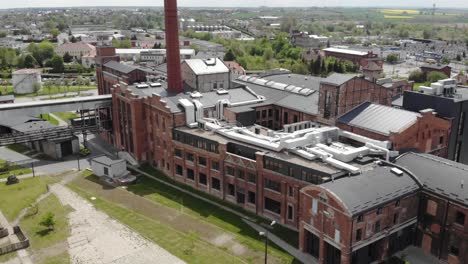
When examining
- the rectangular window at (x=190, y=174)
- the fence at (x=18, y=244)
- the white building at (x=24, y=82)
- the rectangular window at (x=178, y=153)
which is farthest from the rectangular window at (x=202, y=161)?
the white building at (x=24, y=82)

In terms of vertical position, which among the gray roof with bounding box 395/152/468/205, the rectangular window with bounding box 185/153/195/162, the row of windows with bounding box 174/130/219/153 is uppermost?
the gray roof with bounding box 395/152/468/205

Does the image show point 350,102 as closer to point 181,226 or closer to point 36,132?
→ point 181,226

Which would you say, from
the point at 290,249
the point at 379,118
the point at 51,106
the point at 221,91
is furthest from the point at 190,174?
the point at 51,106

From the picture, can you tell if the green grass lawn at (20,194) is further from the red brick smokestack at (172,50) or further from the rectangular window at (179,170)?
the red brick smokestack at (172,50)

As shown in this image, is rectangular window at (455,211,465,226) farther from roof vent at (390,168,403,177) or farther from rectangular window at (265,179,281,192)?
rectangular window at (265,179,281,192)

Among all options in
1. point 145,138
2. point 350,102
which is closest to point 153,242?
point 145,138

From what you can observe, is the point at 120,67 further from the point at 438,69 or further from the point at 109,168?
the point at 438,69

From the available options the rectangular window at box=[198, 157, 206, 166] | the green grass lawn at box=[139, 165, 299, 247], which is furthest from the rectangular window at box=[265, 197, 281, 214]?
the rectangular window at box=[198, 157, 206, 166]
